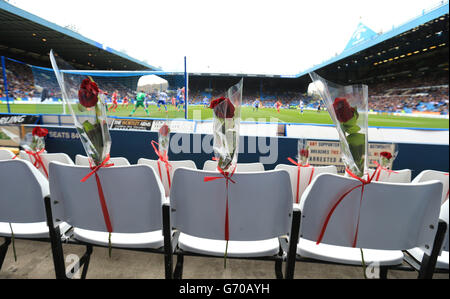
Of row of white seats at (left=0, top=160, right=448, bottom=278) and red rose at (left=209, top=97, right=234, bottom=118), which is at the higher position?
red rose at (left=209, top=97, right=234, bottom=118)

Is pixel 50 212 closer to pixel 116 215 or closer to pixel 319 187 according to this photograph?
pixel 116 215

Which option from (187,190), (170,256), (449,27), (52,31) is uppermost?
(52,31)

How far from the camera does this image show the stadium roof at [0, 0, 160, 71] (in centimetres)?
909

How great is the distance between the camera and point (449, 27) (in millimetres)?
8297

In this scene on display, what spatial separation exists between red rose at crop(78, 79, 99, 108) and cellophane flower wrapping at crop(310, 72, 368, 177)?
3.44ft

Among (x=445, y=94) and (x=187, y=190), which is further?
(x=445, y=94)

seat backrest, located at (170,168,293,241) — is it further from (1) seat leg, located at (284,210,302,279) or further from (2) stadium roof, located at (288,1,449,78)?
(2) stadium roof, located at (288,1,449,78)

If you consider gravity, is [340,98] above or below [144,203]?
above

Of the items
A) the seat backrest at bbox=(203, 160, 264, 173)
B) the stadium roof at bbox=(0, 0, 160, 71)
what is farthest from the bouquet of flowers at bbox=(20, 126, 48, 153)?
the stadium roof at bbox=(0, 0, 160, 71)

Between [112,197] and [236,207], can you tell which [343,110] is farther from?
[112,197]

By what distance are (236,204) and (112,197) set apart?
1.70 feet

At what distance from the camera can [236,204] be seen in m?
0.84

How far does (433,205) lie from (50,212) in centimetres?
153
